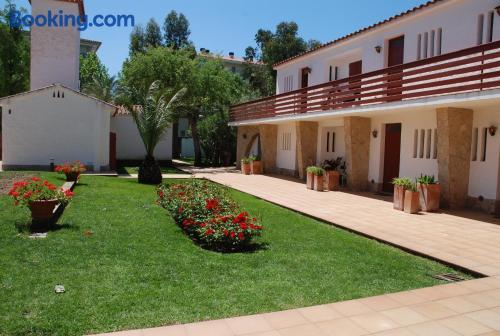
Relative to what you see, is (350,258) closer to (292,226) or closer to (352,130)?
(292,226)

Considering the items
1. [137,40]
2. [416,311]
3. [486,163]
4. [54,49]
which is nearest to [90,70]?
[137,40]

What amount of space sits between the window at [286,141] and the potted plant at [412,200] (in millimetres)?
12022

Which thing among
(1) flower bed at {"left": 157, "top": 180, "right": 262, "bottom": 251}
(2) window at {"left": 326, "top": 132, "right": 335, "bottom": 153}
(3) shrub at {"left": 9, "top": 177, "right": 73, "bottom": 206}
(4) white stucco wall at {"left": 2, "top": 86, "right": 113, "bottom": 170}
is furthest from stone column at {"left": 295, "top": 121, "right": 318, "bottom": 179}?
(3) shrub at {"left": 9, "top": 177, "right": 73, "bottom": 206}

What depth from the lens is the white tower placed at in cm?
2300

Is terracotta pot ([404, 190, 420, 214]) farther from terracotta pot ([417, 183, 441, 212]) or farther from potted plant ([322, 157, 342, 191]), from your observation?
potted plant ([322, 157, 342, 191])

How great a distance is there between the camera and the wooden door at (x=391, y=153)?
15414 mm

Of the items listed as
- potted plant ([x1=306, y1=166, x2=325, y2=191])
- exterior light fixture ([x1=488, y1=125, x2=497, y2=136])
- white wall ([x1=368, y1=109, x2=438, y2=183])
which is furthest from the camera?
potted plant ([x1=306, y1=166, x2=325, y2=191])

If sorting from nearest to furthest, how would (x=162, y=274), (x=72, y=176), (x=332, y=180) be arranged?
(x=162, y=274) → (x=72, y=176) → (x=332, y=180)

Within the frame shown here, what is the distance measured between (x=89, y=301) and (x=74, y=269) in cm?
127

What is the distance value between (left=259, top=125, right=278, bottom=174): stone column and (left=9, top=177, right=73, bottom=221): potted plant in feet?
56.7

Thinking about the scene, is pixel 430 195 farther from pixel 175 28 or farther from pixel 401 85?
pixel 175 28

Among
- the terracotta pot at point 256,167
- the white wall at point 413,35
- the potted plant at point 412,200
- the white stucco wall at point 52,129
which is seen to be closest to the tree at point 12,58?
the white stucco wall at point 52,129

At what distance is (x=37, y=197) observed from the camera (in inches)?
311

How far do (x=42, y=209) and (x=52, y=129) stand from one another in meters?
14.5
